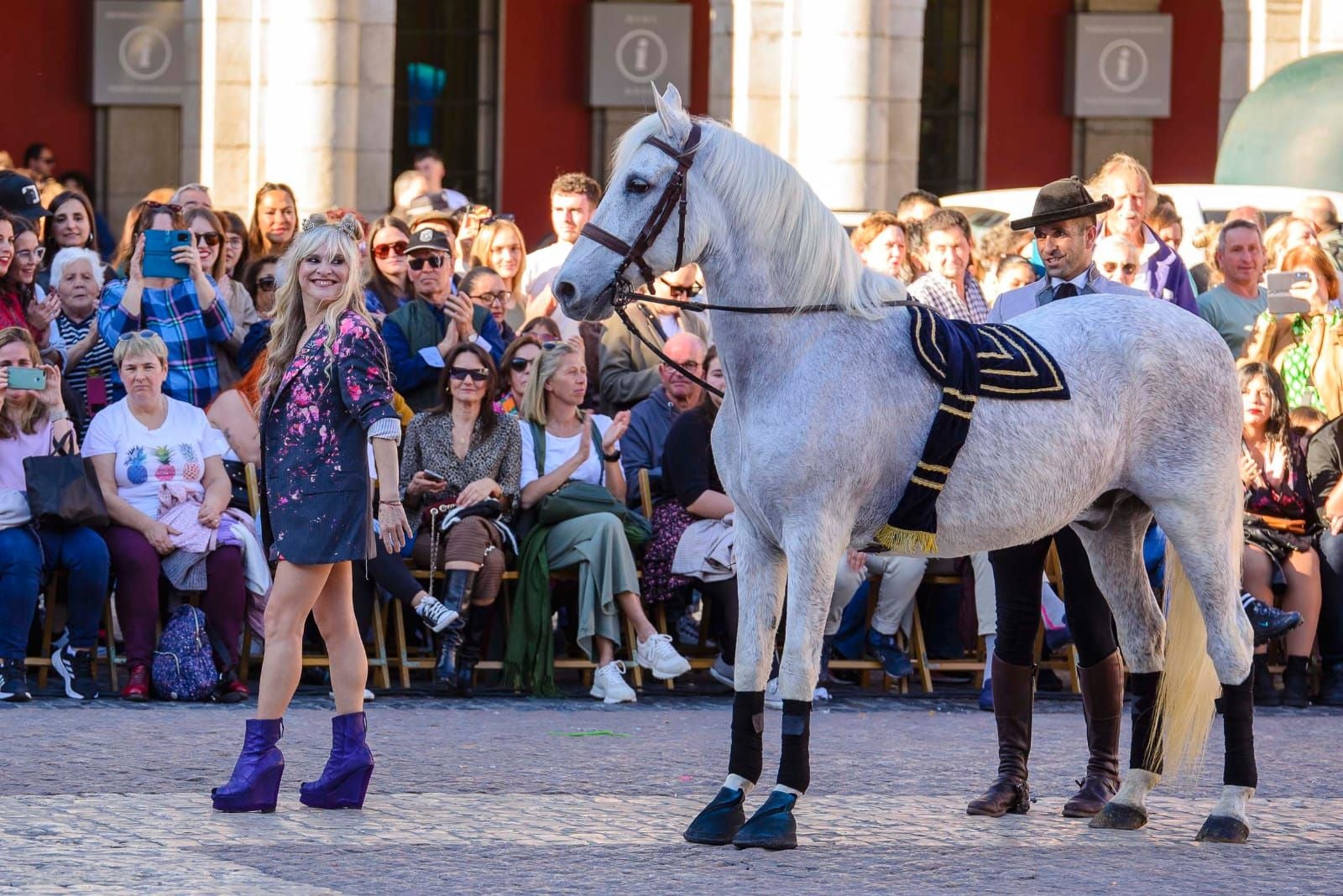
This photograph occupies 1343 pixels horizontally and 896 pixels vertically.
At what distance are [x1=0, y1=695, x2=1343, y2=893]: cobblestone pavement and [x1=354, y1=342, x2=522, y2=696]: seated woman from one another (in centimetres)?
54

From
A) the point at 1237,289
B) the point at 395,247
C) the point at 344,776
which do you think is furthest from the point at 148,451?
the point at 1237,289

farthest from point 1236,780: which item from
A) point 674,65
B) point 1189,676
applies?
point 674,65

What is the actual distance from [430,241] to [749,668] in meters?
5.27

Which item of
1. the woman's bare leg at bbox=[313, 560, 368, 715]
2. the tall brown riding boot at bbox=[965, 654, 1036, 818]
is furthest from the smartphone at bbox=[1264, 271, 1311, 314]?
the woman's bare leg at bbox=[313, 560, 368, 715]

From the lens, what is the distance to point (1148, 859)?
23.5 ft

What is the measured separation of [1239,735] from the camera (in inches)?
299

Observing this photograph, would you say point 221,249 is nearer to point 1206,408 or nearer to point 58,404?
point 58,404

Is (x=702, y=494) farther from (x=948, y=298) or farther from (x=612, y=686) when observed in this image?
(x=948, y=298)

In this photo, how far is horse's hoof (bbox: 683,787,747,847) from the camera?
7180 millimetres

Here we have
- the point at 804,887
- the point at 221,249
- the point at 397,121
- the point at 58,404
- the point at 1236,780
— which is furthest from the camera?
the point at 397,121

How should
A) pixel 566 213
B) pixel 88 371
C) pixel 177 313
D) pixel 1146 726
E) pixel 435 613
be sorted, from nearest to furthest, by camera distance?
1. pixel 1146 726
2. pixel 435 613
3. pixel 177 313
4. pixel 88 371
5. pixel 566 213

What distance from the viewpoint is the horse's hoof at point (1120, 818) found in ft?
25.1

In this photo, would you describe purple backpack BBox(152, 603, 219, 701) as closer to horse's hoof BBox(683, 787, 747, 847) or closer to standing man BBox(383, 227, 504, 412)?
standing man BBox(383, 227, 504, 412)

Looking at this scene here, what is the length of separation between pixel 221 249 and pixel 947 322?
5.71 metres
